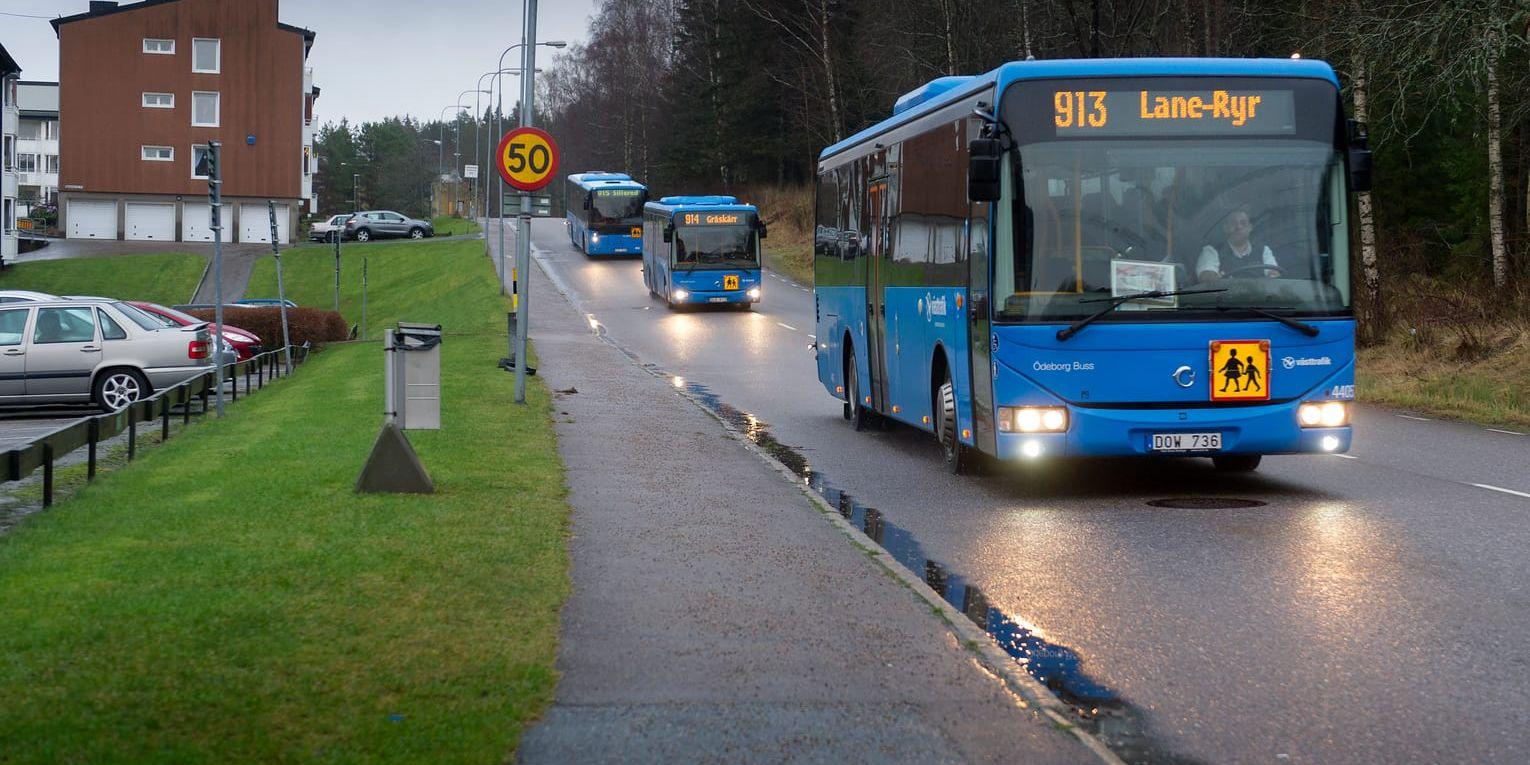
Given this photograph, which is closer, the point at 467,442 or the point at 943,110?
the point at 943,110

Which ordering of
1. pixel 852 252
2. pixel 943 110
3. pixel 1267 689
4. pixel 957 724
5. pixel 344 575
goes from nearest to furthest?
pixel 957 724 < pixel 1267 689 < pixel 344 575 < pixel 943 110 < pixel 852 252

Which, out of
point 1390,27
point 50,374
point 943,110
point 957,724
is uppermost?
point 1390,27

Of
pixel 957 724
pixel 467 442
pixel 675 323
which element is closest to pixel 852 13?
pixel 675 323

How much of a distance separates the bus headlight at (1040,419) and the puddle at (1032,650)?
3.98 feet

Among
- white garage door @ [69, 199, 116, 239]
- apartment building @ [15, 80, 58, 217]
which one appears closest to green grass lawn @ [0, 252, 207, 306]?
white garage door @ [69, 199, 116, 239]

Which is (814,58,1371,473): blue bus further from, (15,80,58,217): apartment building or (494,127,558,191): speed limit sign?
(15,80,58,217): apartment building

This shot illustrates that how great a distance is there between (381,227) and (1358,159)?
267 feet

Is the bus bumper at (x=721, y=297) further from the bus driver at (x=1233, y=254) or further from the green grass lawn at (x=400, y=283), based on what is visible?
the bus driver at (x=1233, y=254)

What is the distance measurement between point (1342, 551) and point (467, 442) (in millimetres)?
8208

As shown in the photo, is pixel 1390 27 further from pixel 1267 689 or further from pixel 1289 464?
pixel 1267 689

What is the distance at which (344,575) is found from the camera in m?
8.18

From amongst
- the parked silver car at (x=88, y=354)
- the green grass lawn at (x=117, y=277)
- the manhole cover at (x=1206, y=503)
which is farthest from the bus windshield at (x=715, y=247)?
the manhole cover at (x=1206, y=503)

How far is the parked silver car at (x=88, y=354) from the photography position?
22312mm

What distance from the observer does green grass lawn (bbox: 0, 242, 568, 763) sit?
543cm
